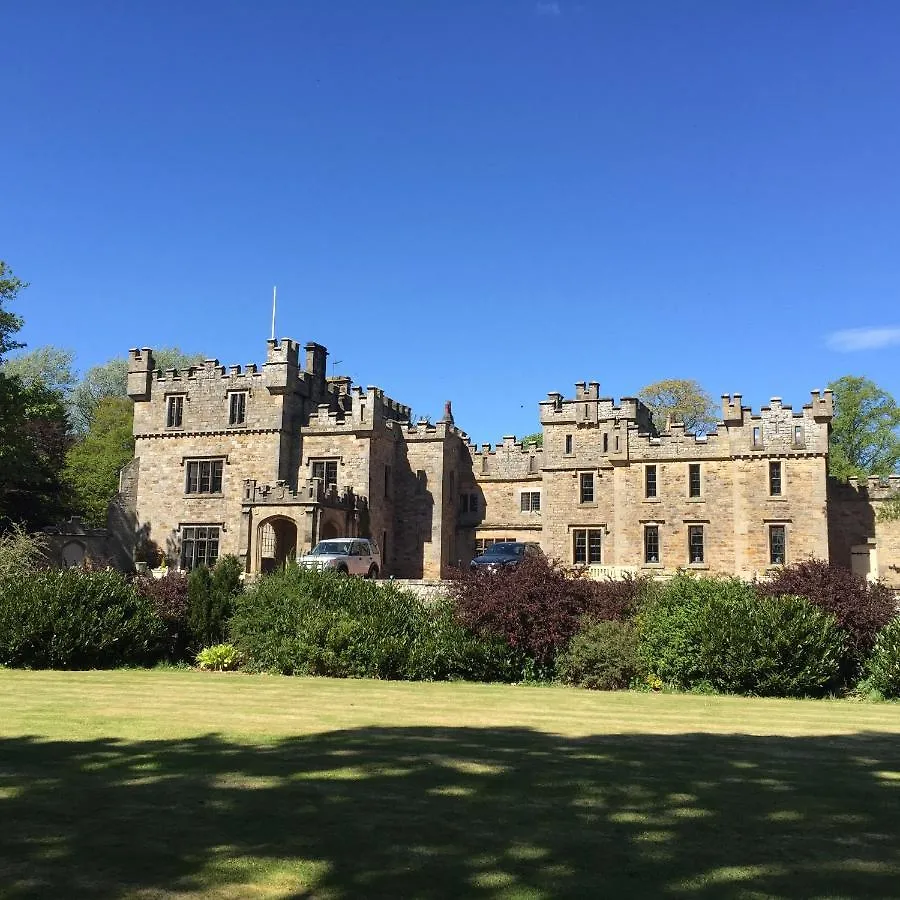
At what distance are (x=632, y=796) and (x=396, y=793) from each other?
2064 millimetres

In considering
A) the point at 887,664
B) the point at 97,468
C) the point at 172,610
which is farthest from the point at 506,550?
the point at 97,468

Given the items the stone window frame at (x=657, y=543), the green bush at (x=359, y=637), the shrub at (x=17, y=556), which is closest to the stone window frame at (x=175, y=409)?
the shrub at (x=17, y=556)

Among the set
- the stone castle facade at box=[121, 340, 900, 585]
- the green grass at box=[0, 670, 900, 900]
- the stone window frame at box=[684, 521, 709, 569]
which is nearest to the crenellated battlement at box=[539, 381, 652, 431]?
the stone castle facade at box=[121, 340, 900, 585]

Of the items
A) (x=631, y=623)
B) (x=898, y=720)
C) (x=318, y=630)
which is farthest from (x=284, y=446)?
(x=898, y=720)

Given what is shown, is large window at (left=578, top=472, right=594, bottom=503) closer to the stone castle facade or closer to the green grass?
the stone castle facade

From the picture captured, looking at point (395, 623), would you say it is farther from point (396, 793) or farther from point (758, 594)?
point (396, 793)

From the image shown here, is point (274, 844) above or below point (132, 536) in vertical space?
below

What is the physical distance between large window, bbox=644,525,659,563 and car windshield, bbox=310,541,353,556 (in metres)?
14.2

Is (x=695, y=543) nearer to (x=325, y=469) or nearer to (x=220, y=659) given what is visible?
(x=325, y=469)

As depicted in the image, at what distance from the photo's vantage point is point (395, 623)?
22.3 meters

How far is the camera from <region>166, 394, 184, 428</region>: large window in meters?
43.7

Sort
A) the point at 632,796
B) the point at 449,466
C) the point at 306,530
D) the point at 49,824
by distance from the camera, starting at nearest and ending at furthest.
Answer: the point at 49,824
the point at 632,796
the point at 306,530
the point at 449,466

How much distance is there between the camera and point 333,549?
3316cm

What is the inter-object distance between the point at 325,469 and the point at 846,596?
25.7 m
